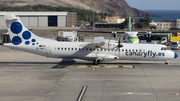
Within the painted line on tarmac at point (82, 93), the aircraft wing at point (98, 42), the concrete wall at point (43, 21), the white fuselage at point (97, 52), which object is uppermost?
the concrete wall at point (43, 21)

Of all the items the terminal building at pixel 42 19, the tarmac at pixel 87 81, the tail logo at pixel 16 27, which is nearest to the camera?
the tarmac at pixel 87 81

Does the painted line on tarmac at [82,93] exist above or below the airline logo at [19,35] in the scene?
below

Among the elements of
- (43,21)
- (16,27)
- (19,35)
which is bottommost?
(19,35)

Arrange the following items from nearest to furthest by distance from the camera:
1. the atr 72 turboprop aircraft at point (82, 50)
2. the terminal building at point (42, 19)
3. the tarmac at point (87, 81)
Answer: the tarmac at point (87, 81), the atr 72 turboprop aircraft at point (82, 50), the terminal building at point (42, 19)

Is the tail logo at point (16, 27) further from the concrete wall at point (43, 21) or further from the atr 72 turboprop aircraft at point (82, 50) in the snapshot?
the concrete wall at point (43, 21)

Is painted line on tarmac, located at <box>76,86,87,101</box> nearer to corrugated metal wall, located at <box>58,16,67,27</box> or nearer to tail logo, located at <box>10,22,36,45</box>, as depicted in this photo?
tail logo, located at <box>10,22,36,45</box>

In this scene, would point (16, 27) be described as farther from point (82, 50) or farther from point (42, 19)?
point (42, 19)

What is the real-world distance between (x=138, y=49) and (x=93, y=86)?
12146 millimetres

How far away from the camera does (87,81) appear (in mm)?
24016

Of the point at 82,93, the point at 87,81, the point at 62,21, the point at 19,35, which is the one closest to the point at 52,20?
the point at 62,21

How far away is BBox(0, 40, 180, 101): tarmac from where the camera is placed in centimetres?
1923

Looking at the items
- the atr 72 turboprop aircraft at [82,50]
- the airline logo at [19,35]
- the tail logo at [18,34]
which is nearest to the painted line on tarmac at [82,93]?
the atr 72 turboprop aircraft at [82,50]

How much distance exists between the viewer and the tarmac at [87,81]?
19.2 metres

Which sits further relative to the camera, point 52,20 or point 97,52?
point 52,20
